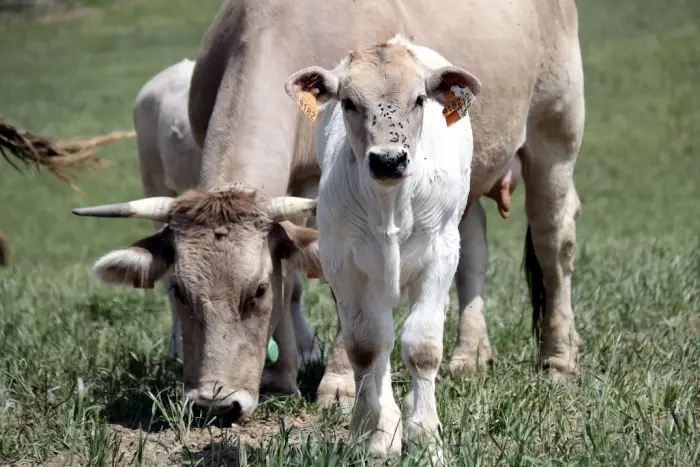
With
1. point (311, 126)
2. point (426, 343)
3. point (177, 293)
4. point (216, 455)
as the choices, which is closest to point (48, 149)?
point (311, 126)

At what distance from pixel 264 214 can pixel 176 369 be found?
1414mm

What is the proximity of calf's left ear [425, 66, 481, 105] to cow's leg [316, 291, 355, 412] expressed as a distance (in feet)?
5.48

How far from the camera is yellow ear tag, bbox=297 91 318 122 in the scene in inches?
176

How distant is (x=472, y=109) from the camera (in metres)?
6.14

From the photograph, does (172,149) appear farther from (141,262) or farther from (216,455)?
(216,455)

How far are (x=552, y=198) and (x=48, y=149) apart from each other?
329 cm

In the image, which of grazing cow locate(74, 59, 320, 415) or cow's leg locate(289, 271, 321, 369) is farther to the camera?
cow's leg locate(289, 271, 321, 369)

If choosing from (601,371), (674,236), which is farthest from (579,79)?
(674,236)

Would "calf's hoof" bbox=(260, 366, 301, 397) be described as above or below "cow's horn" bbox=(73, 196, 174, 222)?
below

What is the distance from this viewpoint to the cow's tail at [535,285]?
22.7ft

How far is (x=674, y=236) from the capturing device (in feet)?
37.4

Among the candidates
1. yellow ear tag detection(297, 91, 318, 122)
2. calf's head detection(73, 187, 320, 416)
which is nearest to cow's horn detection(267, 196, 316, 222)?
calf's head detection(73, 187, 320, 416)

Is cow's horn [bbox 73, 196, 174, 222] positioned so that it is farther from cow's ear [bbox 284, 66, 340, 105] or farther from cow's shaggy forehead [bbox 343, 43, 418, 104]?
cow's shaggy forehead [bbox 343, 43, 418, 104]

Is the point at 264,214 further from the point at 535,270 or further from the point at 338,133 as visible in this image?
the point at 535,270
